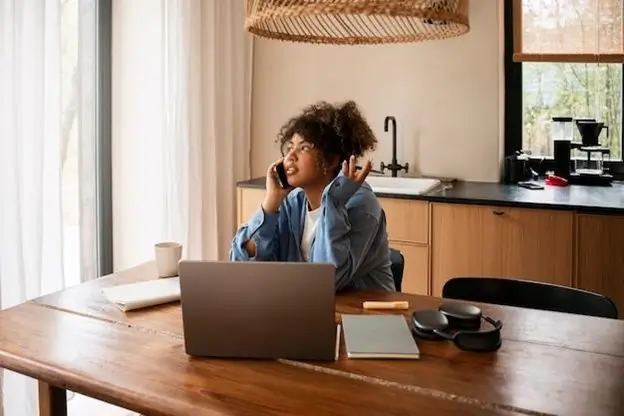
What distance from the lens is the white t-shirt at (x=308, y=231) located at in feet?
6.52

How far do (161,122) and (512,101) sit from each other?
1743 millimetres

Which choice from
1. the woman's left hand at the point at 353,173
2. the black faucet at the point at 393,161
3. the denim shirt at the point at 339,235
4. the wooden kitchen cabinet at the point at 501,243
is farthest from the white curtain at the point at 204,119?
the woman's left hand at the point at 353,173

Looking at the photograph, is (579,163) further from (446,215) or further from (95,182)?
(95,182)

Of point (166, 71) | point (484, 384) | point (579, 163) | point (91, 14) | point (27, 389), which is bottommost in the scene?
point (27, 389)

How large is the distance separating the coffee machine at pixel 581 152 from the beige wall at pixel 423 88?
0.29 meters

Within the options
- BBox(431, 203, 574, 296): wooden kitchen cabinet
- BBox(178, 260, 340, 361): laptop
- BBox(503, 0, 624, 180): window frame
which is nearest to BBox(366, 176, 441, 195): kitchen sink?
BBox(431, 203, 574, 296): wooden kitchen cabinet

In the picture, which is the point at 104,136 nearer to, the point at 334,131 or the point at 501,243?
the point at 334,131

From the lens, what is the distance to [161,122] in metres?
3.18

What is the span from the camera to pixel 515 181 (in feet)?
11.0

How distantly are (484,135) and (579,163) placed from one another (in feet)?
1.55

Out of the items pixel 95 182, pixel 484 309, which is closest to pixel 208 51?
pixel 95 182

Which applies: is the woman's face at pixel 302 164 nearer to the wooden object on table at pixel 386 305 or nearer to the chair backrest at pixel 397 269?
the chair backrest at pixel 397 269

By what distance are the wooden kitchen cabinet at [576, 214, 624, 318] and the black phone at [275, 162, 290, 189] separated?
1.37 metres

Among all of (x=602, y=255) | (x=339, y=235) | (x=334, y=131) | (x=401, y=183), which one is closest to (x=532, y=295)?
(x=339, y=235)
